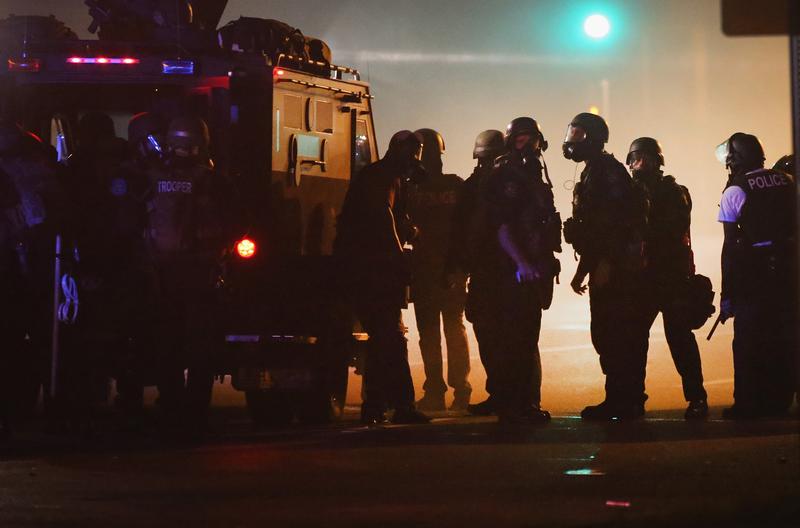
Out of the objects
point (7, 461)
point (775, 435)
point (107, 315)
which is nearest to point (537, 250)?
point (775, 435)

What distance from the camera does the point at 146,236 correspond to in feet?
30.2

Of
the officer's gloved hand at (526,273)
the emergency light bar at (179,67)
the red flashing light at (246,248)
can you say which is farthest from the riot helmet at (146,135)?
the officer's gloved hand at (526,273)

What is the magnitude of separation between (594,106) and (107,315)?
12.7 metres

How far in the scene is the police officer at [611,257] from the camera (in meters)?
10.1

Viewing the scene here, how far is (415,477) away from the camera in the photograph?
7113 mm

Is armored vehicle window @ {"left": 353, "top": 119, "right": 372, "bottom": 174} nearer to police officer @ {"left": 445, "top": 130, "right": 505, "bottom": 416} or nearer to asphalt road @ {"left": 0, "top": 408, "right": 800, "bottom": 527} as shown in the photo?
police officer @ {"left": 445, "top": 130, "right": 505, "bottom": 416}

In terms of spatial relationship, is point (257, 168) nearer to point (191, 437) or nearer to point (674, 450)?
point (191, 437)

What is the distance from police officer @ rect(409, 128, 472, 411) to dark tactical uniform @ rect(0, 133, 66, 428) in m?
3.33

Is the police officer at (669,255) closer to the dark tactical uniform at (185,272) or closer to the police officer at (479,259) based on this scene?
the police officer at (479,259)

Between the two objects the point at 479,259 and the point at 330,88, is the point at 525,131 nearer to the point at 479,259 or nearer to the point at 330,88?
the point at 479,259

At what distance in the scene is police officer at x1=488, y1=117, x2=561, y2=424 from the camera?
9.84m

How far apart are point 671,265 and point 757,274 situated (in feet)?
2.07

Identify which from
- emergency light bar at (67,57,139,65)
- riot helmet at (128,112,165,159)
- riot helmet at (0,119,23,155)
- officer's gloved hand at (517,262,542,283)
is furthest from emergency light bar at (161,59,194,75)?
officer's gloved hand at (517,262,542,283)

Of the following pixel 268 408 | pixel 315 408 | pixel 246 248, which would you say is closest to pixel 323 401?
pixel 315 408
